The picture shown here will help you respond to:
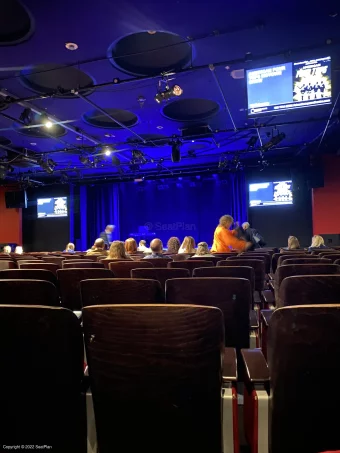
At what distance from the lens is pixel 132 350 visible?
1.27 m

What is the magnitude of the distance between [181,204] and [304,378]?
1526cm

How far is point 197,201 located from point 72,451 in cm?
1502

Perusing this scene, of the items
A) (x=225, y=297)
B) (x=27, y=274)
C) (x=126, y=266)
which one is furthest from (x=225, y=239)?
(x=225, y=297)

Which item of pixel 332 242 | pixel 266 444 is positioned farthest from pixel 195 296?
pixel 332 242

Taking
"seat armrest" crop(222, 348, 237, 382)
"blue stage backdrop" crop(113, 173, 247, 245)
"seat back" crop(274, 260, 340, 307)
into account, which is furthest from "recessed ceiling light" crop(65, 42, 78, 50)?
"blue stage backdrop" crop(113, 173, 247, 245)

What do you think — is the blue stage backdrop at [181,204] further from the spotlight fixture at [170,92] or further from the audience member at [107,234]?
the spotlight fixture at [170,92]

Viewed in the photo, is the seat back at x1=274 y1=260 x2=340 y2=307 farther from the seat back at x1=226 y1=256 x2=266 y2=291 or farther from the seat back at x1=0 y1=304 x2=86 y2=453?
the seat back at x1=0 y1=304 x2=86 y2=453

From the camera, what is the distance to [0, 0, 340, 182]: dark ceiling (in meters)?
4.45

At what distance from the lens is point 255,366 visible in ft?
4.85

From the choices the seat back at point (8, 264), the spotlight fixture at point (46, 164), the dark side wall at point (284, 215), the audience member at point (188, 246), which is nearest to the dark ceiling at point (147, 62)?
the spotlight fixture at point (46, 164)

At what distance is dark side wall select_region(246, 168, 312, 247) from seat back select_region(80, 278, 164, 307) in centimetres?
1190

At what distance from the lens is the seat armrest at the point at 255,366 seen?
1.36 m

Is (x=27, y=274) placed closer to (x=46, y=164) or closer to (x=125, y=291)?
(x=125, y=291)

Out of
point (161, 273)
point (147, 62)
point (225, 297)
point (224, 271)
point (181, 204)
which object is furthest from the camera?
point (181, 204)
